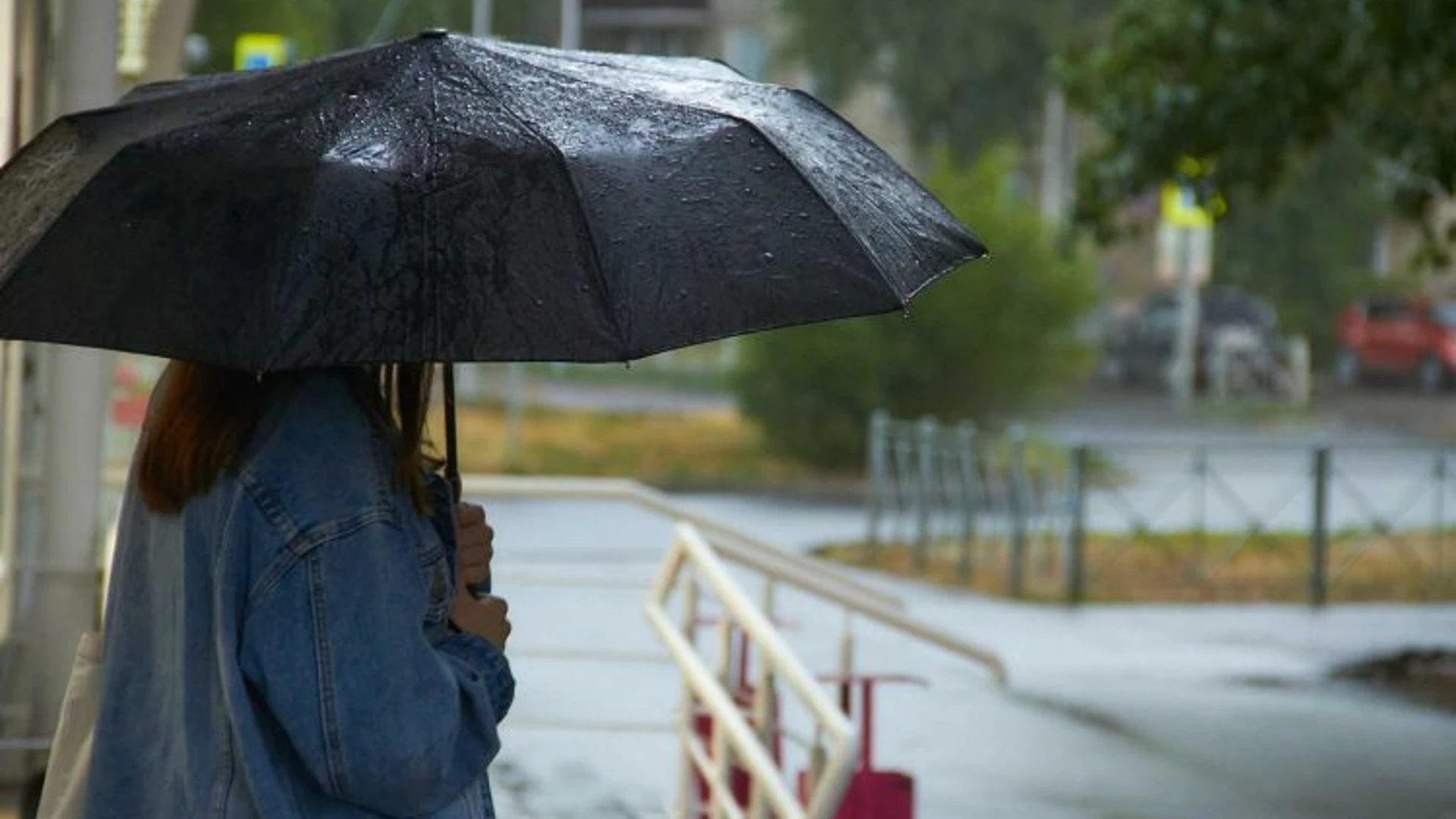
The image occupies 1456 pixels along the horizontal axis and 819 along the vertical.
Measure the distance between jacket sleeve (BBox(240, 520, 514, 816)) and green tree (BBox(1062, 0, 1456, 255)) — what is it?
9.92 meters

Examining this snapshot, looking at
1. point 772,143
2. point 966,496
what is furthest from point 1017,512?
point 772,143

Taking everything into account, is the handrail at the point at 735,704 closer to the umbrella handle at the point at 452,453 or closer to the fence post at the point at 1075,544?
the umbrella handle at the point at 452,453

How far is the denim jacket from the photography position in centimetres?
275

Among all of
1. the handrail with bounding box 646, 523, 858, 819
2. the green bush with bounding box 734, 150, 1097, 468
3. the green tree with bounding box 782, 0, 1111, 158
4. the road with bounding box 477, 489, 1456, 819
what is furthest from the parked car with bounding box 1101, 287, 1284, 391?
the handrail with bounding box 646, 523, 858, 819

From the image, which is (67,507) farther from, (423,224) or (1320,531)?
(1320,531)

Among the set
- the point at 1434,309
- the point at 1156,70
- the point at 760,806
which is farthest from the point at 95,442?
the point at 1434,309

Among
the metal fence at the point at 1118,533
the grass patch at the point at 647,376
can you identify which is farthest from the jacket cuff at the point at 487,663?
the grass patch at the point at 647,376

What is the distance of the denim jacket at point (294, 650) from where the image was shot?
275 cm

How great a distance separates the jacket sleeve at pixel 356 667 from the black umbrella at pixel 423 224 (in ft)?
0.69

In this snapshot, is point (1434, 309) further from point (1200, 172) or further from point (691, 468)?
point (1200, 172)

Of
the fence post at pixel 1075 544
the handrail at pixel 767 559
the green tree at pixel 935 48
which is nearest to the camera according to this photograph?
the handrail at pixel 767 559

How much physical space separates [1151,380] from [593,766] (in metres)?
36.5

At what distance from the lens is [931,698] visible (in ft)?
39.9

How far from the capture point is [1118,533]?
70.1 feet
